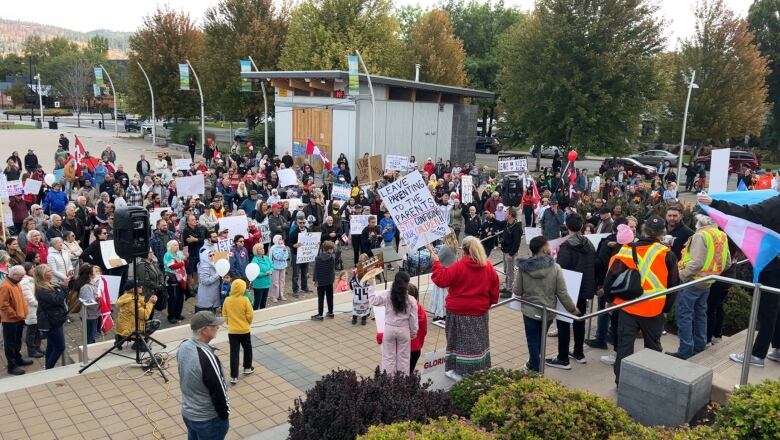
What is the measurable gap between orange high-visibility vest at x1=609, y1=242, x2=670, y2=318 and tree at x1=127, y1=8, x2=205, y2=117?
44.7 meters

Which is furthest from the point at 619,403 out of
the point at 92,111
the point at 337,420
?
the point at 92,111

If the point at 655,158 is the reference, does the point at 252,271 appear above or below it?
below

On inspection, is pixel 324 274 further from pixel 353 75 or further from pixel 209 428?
pixel 353 75

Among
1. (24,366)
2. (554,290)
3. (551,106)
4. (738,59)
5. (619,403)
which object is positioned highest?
(738,59)

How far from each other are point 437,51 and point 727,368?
4365 cm

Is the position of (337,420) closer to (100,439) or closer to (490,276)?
(490,276)

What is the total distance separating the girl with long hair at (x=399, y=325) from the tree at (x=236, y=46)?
39.1 metres

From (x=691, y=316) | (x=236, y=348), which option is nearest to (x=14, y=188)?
(x=236, y=348)

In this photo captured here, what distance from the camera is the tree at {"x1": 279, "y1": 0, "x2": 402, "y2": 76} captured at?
134ft

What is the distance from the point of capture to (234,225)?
13344 mm

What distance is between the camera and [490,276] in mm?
6879

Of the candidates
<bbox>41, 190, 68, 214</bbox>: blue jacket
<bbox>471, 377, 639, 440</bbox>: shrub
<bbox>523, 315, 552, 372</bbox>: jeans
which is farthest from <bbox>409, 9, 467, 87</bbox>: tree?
<bbox>471, 377, 639, 440</bbox>: shrub

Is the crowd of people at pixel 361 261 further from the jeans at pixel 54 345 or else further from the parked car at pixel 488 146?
the parked car at pixel 488 146

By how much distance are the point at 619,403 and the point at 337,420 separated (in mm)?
2771
